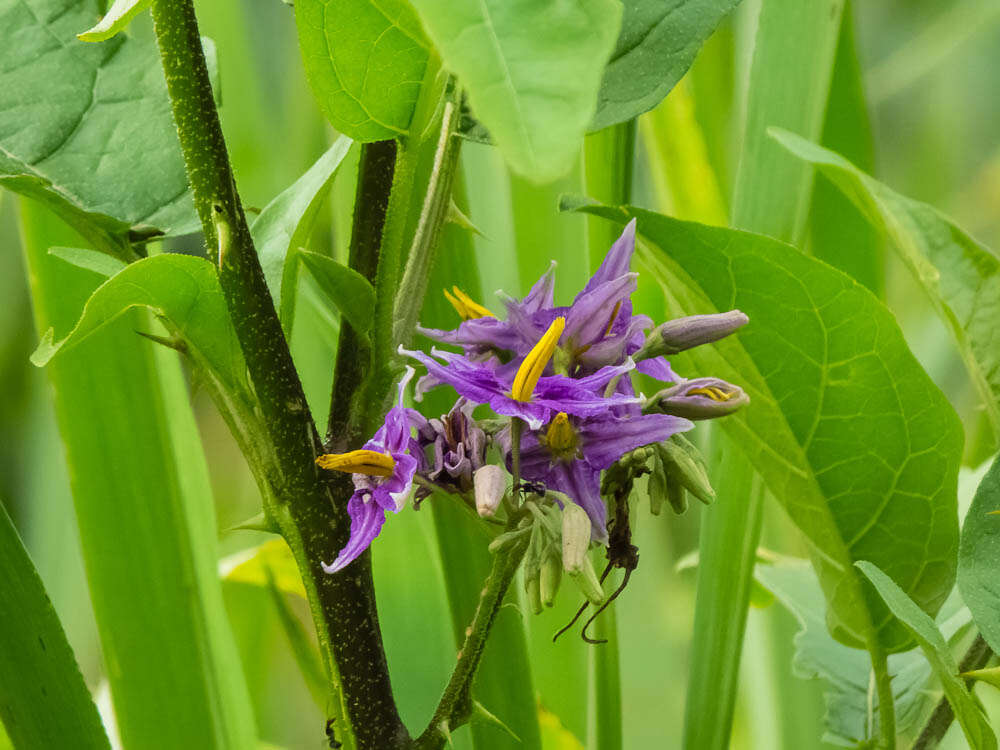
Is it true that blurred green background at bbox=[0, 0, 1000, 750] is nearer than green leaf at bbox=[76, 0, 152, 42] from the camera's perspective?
No

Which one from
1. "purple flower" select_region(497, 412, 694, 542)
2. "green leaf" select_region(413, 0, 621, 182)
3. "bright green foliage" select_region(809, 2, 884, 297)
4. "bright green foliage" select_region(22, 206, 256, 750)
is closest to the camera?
"green leaf" select_region(413, 0, 621, 182)

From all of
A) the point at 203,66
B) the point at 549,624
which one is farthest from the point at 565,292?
the point at 203,66

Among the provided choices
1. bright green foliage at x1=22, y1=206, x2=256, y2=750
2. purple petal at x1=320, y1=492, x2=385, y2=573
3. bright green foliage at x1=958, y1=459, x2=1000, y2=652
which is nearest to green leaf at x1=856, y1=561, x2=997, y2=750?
bright green foliage at x1=958, y1=459, x2=1000, y2=652

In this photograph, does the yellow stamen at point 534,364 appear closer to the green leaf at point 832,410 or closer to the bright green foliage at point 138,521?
the green leaf at point 832,410

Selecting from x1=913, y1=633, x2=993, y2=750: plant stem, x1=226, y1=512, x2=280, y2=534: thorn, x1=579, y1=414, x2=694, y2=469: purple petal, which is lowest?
x1=913, y1=633, x2=993, y2=750: plant stem

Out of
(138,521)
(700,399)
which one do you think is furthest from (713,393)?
(138,521)

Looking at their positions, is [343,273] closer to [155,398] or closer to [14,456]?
[155,398]

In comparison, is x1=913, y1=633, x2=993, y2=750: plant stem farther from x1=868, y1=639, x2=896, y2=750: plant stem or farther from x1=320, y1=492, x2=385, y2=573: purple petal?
x1=320, y1=492, x2=385, y2=573: purple petal

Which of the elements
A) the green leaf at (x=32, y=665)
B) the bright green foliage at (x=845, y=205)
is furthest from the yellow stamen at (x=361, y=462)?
the bright green foliage at (x=845, y=205)
